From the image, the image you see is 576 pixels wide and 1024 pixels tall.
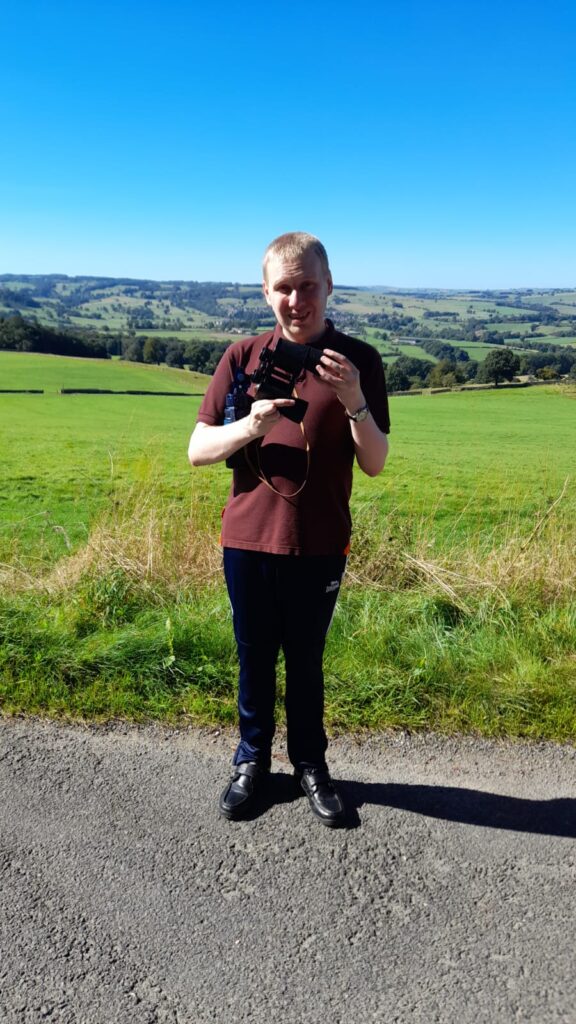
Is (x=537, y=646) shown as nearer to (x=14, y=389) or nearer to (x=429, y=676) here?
(x=429, y=676)

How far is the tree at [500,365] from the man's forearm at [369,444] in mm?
60050

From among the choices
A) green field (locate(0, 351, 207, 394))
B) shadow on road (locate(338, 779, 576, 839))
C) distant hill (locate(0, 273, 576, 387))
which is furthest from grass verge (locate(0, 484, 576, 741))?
green field (locate(0, 351, 207, 394))

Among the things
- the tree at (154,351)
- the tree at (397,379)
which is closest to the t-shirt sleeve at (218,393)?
the tree at (397,379)

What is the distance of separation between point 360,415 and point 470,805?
169 cm

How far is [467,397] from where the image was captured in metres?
56.1

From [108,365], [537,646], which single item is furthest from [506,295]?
[537,646]

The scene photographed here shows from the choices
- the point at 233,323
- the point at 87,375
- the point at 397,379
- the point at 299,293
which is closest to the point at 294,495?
the point at 299,293

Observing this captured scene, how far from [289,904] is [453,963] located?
21.8 inches

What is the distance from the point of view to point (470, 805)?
9.83ft

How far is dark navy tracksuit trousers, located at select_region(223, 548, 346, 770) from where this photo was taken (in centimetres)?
295

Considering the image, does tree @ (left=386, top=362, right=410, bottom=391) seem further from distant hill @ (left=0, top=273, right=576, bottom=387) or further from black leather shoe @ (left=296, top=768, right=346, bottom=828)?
black leather shoe @ (left=296, top=768, right=346, bottom=828)

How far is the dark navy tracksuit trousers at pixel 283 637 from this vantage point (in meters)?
2.95

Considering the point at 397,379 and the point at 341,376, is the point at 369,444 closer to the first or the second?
the point at 341,376

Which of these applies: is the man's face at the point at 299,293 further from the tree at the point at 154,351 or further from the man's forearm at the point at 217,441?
the tree at the point at 154,351
